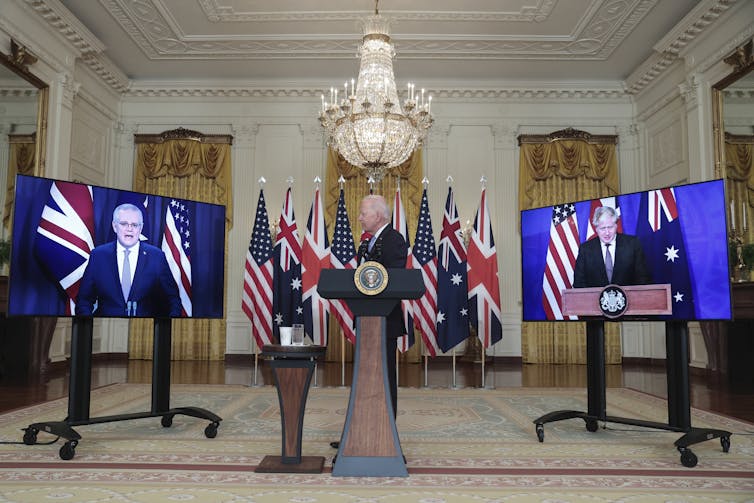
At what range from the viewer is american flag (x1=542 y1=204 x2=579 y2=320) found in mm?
4277

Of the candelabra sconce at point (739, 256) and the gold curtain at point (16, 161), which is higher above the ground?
the gold curtain at point (16, 161)

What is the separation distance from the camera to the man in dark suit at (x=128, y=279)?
3844mm

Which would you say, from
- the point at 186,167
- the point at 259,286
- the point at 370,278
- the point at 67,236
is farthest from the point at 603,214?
the point at 186,167

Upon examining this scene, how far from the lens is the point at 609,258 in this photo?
4074 millimetres

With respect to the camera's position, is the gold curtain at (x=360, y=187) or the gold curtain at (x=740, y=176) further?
the gold curtain at (x=360, y=187)

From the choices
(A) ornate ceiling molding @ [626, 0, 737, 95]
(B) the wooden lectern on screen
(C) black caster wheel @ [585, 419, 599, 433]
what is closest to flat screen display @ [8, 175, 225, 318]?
(B) the wooden lectern on screen

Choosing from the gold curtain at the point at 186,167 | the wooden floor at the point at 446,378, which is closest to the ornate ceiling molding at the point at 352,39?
the gold curtain at the point at 186,167

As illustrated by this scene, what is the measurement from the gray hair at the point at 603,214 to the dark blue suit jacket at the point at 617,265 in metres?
0.12

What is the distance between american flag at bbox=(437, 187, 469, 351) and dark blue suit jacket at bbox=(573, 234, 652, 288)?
11.3ft

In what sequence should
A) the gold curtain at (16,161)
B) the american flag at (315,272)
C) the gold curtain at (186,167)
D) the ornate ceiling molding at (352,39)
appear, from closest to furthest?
the gold curtain at (16,161) → the american flag at (315,272) → the ornate ceiling molding at (352,39) → the gold curtain at (186,167)

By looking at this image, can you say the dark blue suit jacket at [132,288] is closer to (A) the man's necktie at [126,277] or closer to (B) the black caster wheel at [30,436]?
(A) the man's necktie at [126,277]

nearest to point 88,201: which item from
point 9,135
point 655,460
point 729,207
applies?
point 655,460

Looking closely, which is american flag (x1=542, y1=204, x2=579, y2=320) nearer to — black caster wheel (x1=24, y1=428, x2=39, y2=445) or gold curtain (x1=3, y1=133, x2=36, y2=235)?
black caster wheel (x1=24, y1=428, x2=39, y2=445)

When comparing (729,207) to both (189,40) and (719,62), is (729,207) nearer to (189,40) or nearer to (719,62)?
(719,62)
